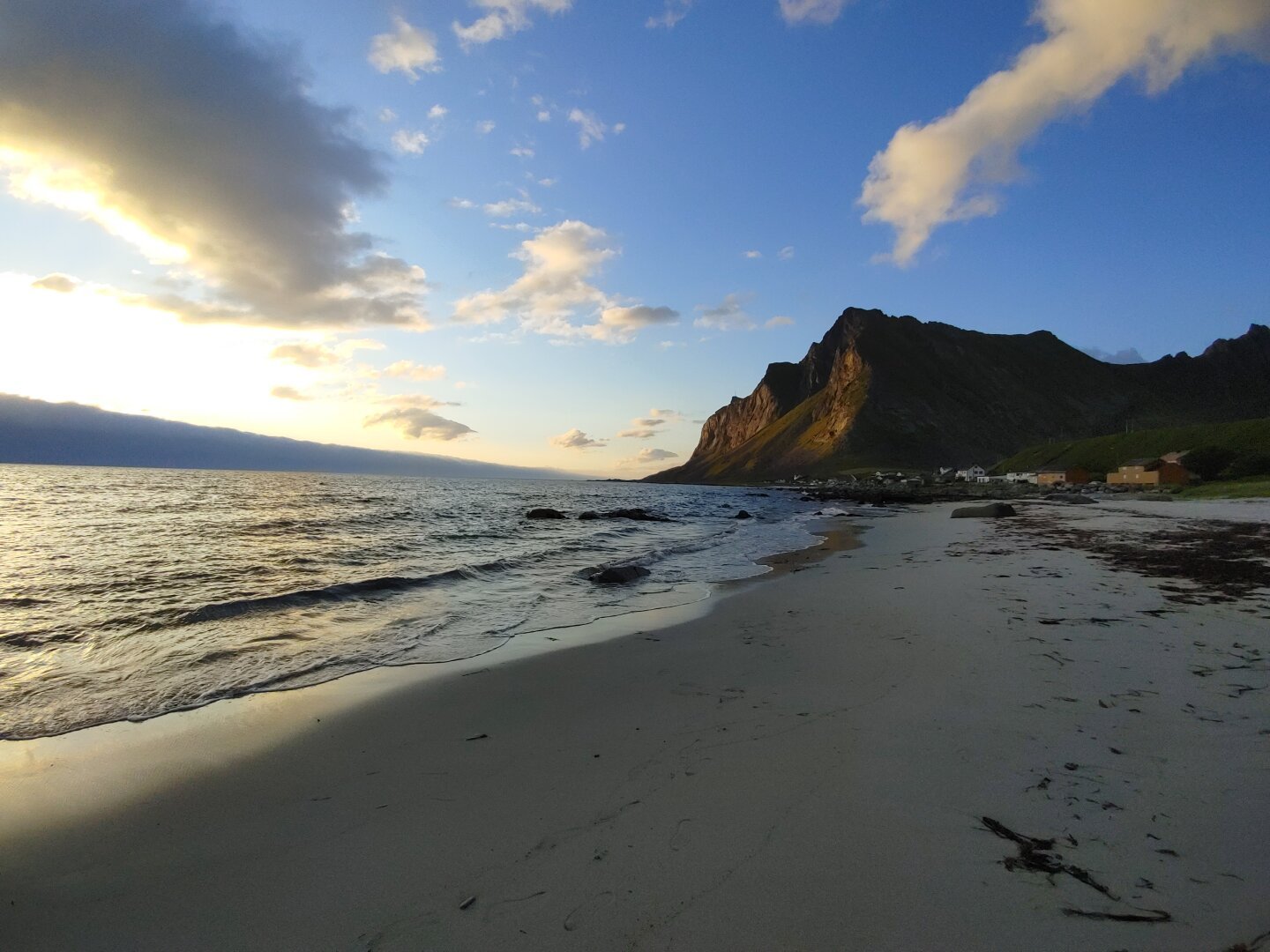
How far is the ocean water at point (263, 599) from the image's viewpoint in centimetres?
833

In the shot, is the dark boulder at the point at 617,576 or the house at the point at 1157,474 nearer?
the dark boulder at the point at 617,576

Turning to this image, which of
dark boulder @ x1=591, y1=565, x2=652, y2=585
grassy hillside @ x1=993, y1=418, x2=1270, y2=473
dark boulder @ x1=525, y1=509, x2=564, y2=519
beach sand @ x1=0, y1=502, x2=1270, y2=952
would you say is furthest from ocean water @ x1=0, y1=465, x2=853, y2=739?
grassy hillside @ x1=993, y1=418, x2=1270, y2=473

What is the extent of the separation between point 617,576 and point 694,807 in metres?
12.3

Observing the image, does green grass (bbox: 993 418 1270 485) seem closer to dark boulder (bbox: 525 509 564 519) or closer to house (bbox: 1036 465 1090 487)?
house (bbox: 1036 465 1090 487)

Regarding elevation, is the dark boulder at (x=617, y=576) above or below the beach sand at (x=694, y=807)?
below

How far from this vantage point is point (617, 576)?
16.6 meters

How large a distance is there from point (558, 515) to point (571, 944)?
1642 inches

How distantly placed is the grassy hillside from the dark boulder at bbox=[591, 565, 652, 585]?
100564mm

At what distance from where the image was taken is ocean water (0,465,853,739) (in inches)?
328

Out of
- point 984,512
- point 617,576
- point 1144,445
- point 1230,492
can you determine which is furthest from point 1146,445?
point 617,576

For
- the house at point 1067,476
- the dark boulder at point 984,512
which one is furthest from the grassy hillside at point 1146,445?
the dark boulder at point 984,512

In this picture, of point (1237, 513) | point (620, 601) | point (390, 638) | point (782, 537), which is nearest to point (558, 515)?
point (782, 537)

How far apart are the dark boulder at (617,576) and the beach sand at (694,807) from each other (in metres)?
7.53

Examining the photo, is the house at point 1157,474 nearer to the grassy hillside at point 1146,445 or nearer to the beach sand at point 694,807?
the grassy hillside at point 1146,445
